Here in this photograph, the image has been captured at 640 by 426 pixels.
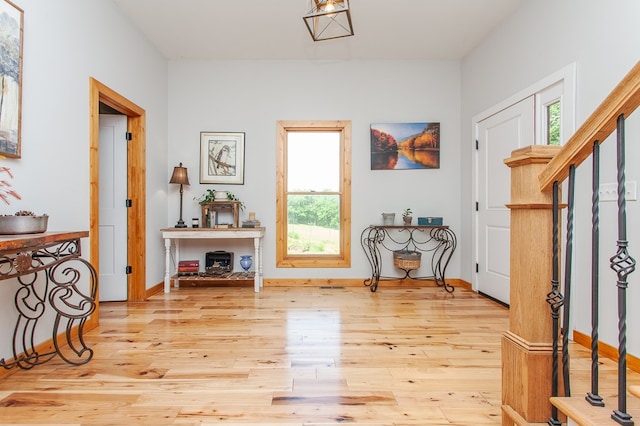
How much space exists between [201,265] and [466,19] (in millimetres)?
4151

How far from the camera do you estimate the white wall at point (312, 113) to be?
452cm

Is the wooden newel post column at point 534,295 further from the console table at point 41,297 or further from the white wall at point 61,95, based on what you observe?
the white wall at point 61,95

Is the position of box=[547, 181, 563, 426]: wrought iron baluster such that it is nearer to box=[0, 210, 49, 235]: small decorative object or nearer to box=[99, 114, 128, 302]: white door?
box=[0, 210, 49, 235]: small decorative object

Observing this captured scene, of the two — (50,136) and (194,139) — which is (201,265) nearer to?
(194,139)

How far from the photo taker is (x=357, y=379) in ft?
6.58

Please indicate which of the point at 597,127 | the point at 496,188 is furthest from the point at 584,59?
the point at 597,127

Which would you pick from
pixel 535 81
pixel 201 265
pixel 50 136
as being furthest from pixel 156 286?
pixel 535 81

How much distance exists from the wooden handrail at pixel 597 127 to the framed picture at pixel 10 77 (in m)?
2.80

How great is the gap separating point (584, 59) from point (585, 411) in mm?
2514

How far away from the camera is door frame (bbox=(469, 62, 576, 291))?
269 centimetres

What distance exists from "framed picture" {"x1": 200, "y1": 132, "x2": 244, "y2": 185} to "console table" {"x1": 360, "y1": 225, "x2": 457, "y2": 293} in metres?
1.84

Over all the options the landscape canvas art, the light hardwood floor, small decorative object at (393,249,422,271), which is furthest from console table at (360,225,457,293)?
the light hardwood floor

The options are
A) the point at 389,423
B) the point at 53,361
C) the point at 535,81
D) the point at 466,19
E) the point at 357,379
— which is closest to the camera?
the point at 389,423

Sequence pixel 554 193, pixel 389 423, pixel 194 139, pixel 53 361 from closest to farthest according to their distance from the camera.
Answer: pixel 554 193, pixel 389 423, pixel 53 361, pixel 194 139
